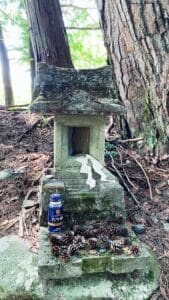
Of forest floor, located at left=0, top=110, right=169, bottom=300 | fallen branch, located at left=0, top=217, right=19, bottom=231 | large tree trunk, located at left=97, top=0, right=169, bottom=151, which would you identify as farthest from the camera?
large tree trunk, located at left=97, top=0, right=169, bottom=151

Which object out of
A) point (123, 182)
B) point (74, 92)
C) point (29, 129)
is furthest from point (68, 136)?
point (29, 129)

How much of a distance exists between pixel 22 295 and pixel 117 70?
2542mm

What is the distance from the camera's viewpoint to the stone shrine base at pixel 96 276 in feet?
5.51

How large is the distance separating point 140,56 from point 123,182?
4.50 ft

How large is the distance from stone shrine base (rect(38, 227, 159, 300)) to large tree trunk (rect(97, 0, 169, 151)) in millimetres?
1645

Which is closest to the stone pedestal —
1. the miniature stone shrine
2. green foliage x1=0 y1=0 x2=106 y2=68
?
the miniature stone shrine

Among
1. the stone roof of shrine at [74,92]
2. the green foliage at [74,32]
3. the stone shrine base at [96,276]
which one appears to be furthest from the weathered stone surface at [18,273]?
the green foliage at [74,32]

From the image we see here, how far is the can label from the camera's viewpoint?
191 centimetres

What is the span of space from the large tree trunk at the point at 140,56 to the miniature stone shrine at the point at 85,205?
43.2 inches

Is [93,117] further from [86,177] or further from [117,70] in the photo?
[117,70]

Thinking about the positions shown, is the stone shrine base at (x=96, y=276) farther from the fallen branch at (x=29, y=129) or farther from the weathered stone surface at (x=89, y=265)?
the fallen branch at (x=29, y=129)

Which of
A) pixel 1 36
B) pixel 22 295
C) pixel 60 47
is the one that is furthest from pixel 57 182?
pixel 1 36

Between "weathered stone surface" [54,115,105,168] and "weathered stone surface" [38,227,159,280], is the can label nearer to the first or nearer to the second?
"weathered stone surface" [38,227,159,280]

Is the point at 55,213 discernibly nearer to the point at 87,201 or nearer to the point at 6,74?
the point at 87,201
